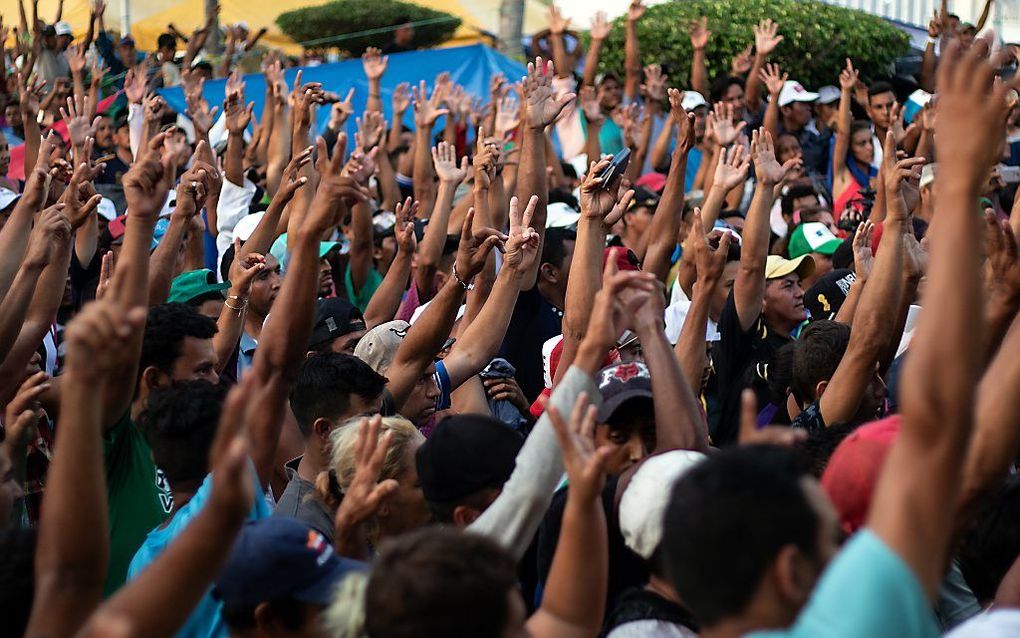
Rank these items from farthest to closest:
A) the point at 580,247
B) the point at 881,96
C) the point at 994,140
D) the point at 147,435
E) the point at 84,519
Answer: the point at 881,96
the point at 580,247
the point at 147,435
the point at 84,519
the point at 994,140

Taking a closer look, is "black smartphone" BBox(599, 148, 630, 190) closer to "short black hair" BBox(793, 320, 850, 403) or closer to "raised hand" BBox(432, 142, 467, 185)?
"short black hair" BBox(793, 320, 850, 403)

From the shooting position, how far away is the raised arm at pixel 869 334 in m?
4.51

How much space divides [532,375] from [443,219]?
3.93 ft

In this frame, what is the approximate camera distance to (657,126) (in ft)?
40.2

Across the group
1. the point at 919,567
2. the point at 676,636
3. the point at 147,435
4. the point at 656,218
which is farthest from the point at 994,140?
the point at 656,218

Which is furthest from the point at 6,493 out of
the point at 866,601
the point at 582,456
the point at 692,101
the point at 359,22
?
the point at 359,22

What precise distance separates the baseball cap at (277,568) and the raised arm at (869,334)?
2.13 metres

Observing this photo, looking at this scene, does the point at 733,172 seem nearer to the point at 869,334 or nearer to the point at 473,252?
the point at 473,252

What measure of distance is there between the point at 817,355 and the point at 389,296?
2.28 meters

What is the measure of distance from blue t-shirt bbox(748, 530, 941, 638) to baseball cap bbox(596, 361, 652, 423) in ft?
5.70

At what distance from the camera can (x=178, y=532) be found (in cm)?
326

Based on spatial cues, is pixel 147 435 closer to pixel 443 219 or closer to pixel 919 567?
pixel 919 567

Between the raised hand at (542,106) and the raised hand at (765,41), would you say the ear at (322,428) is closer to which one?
the raised hand at (542,106)

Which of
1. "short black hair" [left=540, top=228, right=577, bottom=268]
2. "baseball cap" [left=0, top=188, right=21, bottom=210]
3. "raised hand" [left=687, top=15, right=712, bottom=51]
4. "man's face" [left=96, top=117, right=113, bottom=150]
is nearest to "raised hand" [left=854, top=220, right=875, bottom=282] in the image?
"short black hair" [left=540, top=228, right=577, bottom=268]
